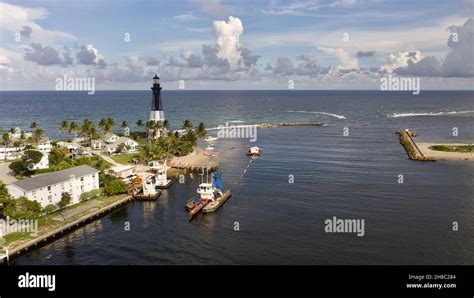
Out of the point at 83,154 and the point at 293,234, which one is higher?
the point at 83,154

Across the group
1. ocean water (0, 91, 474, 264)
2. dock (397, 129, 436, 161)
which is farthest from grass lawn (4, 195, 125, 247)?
dock (397, 129, 436, 161)

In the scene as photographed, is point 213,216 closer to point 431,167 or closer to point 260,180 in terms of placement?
point 260,180

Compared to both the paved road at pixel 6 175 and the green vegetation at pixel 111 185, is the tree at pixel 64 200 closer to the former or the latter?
the green vegetation at pixel 111 185

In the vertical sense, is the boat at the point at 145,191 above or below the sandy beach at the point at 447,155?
below

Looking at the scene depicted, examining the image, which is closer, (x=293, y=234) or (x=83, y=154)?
(x=293, y=234)

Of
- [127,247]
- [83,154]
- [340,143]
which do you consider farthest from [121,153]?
[340,143]

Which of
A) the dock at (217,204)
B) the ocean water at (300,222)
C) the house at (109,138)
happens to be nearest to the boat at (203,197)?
the dock at (217,204)

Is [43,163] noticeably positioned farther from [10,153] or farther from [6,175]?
[10,153]

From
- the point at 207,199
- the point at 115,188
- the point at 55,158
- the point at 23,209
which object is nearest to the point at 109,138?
the point at 55,158
